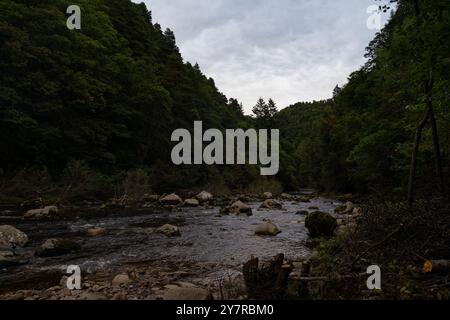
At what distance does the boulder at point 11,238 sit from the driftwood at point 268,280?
7.40 m

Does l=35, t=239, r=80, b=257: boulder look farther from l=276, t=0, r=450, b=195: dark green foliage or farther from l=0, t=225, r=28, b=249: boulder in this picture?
l=276, t=0, r=450, b=195: dark green foliage

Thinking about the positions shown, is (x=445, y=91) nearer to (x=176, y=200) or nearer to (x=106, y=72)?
(x=176, y=200)

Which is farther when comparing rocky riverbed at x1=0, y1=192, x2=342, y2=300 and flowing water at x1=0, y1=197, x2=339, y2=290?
Result: flowing water at x1=0, y1=197, x2=339, y2=290

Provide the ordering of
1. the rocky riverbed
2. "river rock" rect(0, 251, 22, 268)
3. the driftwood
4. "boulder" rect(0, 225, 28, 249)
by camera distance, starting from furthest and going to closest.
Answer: "boulder" rect(0, 225, 28, 249) < "river rock" rect(0, 251, 22, 268) < the rocky riverbed < the driftwood

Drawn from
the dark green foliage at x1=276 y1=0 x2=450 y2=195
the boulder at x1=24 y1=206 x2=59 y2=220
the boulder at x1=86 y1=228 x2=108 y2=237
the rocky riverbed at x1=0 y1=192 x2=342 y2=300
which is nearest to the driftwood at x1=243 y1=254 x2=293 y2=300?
the rocky riverbed at x1=0 y1=192 x2=342 y2=300

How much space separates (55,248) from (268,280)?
20.5 feet

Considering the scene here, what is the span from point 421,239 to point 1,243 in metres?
9.91

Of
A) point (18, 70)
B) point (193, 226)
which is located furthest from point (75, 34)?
point (193, 226)

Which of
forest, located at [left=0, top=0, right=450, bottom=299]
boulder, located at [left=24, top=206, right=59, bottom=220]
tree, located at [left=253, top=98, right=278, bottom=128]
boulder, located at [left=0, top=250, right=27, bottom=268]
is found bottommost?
boulder, located at [left=0, top=250, right=27, bottom=268]

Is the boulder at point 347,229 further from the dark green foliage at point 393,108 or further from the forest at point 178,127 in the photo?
the dark green foliage at point 393,108

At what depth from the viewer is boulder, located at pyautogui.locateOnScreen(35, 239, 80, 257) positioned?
28.8 feet

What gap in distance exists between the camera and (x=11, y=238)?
9.63m

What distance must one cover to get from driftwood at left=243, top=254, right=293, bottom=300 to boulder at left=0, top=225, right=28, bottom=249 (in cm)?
740

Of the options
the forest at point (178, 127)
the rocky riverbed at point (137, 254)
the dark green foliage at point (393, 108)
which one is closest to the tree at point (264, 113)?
the dark green foliage at point (393, 108)
